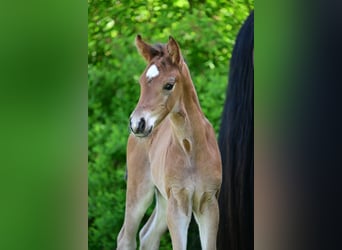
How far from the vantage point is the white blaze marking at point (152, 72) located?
303cm

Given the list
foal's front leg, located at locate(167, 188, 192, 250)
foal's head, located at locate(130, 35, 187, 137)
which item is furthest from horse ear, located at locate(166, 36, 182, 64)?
foal's front leg, located at locate(167, 188, 192, 250)

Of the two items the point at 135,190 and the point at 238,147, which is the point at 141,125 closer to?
the point at 135,190

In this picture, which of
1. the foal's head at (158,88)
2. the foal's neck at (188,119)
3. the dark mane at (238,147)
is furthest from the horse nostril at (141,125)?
the dark mane at (238,147)

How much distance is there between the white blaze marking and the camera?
3033mm

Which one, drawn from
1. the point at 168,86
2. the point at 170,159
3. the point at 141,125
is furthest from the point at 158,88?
the point at 170,159

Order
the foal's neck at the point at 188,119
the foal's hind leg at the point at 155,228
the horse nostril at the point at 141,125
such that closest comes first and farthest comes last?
the horse nostril at the point at 141,125
the foal's neck at the point at 188,119
the foal's hind leg at the point at 155,228

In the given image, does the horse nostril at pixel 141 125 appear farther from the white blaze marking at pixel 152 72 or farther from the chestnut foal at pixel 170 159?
the white blaze marking at pixel 152 72

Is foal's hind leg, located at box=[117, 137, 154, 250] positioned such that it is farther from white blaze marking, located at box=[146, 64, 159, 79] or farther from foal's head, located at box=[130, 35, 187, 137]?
white blaze marking, located at box=[146, 64, 159, 79]

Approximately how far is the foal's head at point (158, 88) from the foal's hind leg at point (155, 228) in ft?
1.40

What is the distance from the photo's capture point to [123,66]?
321 centimetres
